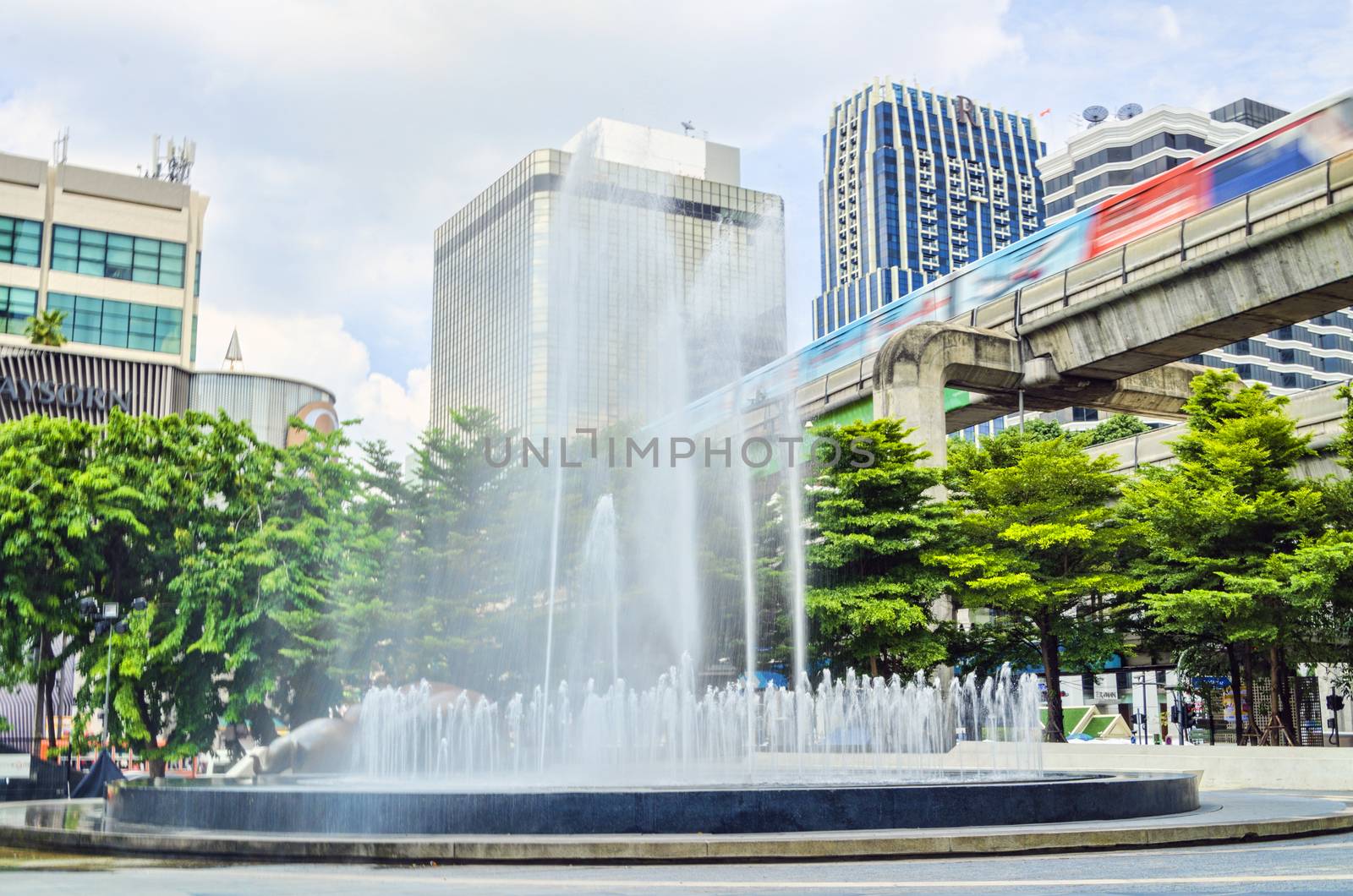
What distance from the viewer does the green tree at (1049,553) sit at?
28688 mm

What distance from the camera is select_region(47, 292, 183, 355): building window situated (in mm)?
58781

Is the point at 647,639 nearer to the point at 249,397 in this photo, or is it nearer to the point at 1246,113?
the point at 249,397

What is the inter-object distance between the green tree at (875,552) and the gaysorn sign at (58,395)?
35774 mm

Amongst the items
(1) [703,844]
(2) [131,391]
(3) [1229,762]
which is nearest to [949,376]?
(3) [1229,762]

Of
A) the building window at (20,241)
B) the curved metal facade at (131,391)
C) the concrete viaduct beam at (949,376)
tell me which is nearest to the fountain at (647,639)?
the concrete viaduct beam at (949,376)

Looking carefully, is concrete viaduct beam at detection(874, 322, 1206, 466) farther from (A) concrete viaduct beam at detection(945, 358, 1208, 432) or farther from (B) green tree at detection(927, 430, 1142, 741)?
(B) green tree at detection(927, 430, 1142, 741)

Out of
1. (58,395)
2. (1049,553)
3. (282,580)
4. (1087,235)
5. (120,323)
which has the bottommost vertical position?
(282,580)

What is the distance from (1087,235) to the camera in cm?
3481

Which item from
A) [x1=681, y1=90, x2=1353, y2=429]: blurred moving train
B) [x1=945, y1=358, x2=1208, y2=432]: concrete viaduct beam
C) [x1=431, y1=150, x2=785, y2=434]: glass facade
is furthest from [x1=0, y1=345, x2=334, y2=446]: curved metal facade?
[x1=945, y1=358, x2=1208, y2=432]: concrete viaduct beam

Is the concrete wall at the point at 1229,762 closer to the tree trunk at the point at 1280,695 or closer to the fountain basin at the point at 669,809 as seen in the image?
the tree trunk at the point at 1280,695

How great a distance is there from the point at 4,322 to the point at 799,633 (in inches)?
1790

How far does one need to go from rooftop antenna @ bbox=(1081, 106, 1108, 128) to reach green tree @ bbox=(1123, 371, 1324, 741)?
89428mm

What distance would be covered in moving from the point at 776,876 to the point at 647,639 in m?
18.8

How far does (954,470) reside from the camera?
3189 centimetres
